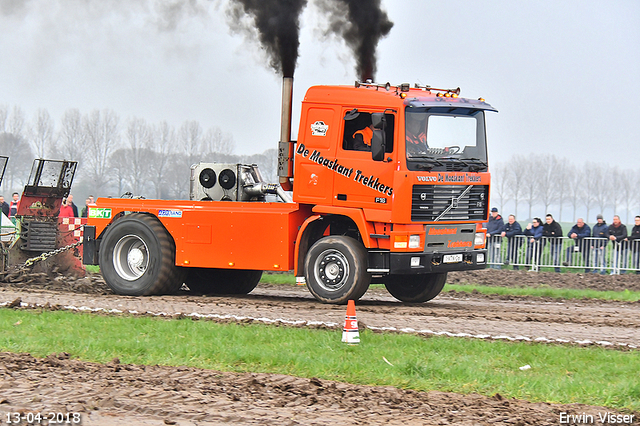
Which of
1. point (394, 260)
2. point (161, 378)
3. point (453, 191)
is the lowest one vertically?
point (161, 378)

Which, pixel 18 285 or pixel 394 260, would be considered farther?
pixel 18 285

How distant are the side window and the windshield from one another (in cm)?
65

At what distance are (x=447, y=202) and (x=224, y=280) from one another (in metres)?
5.02

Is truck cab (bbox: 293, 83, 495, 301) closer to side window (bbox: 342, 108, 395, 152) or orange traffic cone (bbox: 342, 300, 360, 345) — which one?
side window (bbox: 342, 108, 395, 152)

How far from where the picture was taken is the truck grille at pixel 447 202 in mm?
12492

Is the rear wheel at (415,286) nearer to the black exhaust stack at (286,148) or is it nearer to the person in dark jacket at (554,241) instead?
the black exhaust stack at (286,148)

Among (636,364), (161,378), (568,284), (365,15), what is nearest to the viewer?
(161,378)

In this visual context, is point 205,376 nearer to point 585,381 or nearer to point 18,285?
point 585,381

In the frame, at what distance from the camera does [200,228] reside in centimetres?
1405

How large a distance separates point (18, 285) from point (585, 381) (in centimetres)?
1154

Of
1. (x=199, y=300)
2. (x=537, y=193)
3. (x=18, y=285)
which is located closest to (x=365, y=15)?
(x=199, y=300)

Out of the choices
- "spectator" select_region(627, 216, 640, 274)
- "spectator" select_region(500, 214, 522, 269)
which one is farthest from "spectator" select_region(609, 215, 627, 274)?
"spectator" select_region(500, 214, 522, 269)

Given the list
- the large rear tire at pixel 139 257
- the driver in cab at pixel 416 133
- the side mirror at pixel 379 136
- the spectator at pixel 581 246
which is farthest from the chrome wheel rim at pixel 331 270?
the spectator at pixel 581 246

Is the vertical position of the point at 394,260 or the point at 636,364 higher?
the point at 394,260
